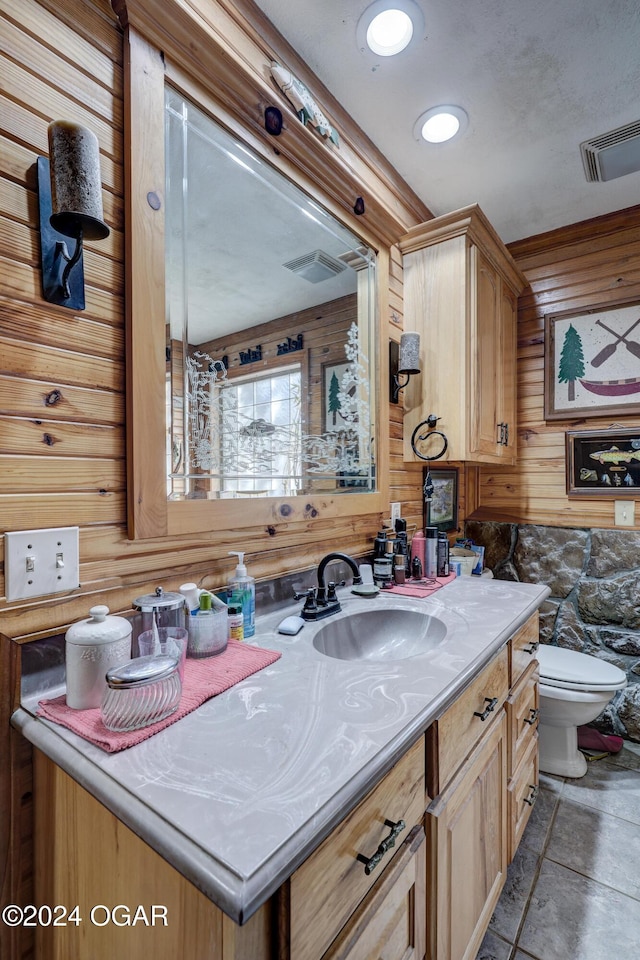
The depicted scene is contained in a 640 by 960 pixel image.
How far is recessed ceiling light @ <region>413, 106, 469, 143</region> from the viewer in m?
1.64

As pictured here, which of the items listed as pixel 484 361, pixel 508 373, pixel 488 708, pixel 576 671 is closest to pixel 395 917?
pixel 488 708

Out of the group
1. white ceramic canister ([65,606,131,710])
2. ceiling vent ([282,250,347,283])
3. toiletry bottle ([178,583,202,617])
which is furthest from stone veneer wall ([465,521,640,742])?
white ceramic canister ([65,606,131,710])

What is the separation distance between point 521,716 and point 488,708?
1.42ft

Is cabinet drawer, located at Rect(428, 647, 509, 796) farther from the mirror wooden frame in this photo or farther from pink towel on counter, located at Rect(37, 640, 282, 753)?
the mirror wooden frame

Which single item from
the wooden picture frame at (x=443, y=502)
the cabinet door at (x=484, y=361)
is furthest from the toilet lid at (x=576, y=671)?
the cabinet door at (x=484, y=361)

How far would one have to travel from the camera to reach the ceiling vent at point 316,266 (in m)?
1.48

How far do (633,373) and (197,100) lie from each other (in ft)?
7.18

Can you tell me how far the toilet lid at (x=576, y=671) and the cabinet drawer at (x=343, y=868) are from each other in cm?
135

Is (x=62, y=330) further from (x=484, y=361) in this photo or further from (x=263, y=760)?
(x=484, y=361)

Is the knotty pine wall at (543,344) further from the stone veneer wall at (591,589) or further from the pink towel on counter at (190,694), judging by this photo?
the pink towel on counter at (190,694)

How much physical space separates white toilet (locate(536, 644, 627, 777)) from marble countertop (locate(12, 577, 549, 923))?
3.56 feet

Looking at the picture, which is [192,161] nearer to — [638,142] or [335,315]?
[335,315]

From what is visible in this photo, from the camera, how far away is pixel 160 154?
40.2 inches

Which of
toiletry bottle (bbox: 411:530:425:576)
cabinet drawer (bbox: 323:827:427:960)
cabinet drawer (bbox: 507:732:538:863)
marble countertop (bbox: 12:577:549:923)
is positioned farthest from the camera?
toiletry bottle (bbox: 411:530:425:576)
